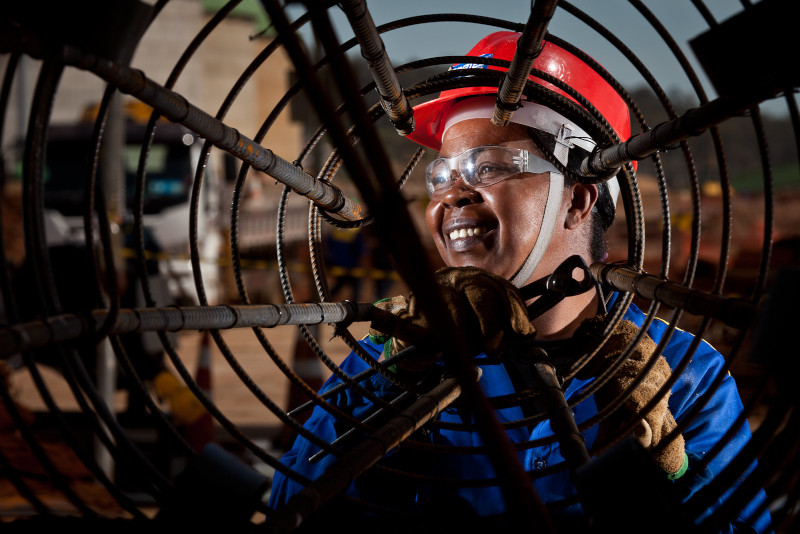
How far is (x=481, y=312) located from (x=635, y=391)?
1.44 feet

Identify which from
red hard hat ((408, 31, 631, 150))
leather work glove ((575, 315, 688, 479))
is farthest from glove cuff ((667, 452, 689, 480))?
red hard hat ((408, 31, 631, 150))

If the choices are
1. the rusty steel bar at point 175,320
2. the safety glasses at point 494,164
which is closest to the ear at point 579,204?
the safety glasses at point 494,164

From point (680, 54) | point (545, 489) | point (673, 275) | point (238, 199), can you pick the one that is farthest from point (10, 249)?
point (673, 275)

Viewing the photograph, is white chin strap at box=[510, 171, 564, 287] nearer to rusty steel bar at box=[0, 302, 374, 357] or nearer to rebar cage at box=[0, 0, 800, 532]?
rebar cage at box=[0, 0, 800, 532]

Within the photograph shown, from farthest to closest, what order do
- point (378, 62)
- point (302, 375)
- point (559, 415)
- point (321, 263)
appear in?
1. point (302, 375)
2. point (321, 263)
3. point (378, 62)
4. point (559, 415)

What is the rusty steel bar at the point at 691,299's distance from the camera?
823 mm

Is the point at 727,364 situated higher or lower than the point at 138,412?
higher

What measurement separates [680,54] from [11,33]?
3.50 feet

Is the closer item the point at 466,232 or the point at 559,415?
the point at 559,415

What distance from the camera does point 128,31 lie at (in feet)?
2.29

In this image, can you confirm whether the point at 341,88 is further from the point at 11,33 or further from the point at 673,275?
the point at 673,275

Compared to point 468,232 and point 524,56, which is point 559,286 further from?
point 524,56

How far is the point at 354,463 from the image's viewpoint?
85 centimetres

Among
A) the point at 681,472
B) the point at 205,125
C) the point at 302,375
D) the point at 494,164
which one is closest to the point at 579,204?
the point at 494,164
